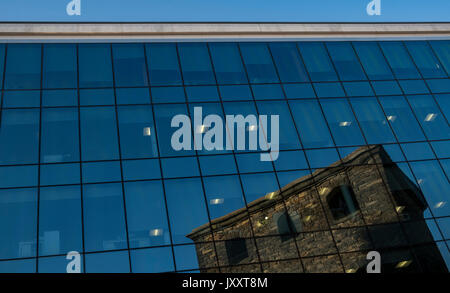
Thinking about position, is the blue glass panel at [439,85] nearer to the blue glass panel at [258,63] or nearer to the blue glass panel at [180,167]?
the blue glass panel at [258,63]

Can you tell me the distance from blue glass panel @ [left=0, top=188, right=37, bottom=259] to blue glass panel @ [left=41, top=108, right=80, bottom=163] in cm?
202

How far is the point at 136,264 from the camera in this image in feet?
65.9

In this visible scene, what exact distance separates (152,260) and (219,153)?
6.42 m

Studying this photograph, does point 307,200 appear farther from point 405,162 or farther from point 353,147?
point 405,162

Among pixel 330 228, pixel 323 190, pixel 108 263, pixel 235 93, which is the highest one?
pixel 235 93

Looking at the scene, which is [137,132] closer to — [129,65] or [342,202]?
[129,65]

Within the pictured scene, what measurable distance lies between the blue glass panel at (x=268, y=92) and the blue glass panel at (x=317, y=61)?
2.43 meters

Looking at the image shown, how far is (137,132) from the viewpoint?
2386 cm

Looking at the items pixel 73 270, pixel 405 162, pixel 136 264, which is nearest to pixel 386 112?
pixel 405 162

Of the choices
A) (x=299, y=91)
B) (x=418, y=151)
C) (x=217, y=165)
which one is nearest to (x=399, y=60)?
(x=418, y=151)

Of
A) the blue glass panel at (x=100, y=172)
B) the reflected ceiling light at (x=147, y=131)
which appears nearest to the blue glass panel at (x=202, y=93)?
the reflected ceiling light at (x=147, y=131)

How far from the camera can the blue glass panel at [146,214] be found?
2067cm

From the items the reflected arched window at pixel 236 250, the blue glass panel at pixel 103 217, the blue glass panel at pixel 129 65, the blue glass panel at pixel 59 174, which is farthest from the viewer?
the blue glass panel at pixel 129 65
